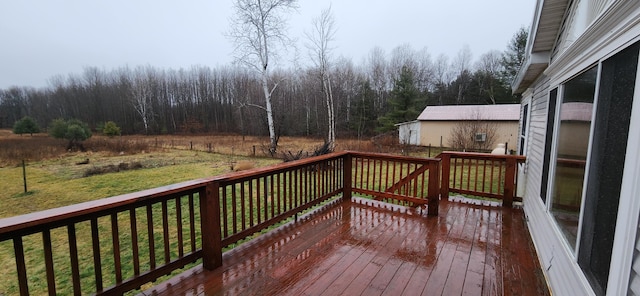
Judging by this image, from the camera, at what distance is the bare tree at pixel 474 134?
15281 mm

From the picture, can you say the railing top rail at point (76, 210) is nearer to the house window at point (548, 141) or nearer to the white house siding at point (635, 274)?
the white house siding at point (635, 274)

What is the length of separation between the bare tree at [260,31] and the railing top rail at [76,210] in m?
11.4

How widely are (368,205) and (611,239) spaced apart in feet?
10.4

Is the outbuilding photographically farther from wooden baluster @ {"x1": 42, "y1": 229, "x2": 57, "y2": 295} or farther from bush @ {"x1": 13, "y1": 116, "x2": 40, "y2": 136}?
bush @ {"x1": 13, "y1": 116, "x2": 40, "y2": 136}

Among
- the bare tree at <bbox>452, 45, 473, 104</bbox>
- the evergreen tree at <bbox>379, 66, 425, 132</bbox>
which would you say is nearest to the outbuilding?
the evergreen tree at <bbox>379, 66, 425, 132</bbox>

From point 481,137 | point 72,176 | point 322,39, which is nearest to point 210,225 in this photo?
point 72,176

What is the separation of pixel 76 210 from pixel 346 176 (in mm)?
3491

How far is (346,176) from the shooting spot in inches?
181

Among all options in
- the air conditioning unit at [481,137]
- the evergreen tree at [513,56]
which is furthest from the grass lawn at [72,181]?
the evergreen tree at [513,56]

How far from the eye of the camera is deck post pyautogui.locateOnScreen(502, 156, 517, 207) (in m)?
4.21

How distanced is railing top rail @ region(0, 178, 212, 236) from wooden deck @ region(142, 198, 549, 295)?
77 cm

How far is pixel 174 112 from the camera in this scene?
35.9m

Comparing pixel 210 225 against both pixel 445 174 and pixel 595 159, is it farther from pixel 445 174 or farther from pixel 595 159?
pixel 445 174

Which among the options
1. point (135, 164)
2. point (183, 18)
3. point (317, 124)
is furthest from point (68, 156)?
point (317, 124)
